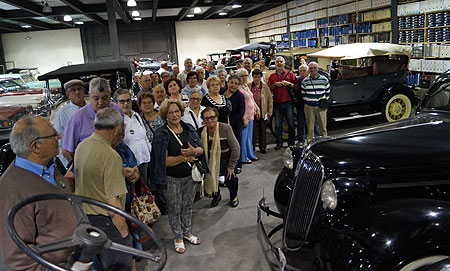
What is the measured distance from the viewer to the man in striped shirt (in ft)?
21.6

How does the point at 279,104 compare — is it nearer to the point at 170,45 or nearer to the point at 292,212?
the point at 292,212

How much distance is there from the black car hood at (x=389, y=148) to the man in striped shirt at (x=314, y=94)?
125 inches

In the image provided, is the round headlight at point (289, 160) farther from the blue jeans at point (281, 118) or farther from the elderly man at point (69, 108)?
the blue jeans at point (281, 118)

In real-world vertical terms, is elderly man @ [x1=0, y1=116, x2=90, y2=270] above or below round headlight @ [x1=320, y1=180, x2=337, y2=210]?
above

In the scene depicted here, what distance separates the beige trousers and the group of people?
18mm

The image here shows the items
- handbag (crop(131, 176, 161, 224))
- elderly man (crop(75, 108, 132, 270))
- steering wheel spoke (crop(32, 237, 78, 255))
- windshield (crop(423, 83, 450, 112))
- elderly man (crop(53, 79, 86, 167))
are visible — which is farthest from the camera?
elderly man (crop(53, 79, 86, 167))

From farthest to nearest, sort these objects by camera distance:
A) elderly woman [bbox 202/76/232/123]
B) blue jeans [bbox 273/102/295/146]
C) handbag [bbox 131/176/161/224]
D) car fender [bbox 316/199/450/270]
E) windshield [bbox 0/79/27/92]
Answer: windshield [bbox 0/79/27/92] < blue jeans [bbox 273/102/295/146] < elderly woman [bbox 202/76/232/123] < handbag [bbox 131/176/161/224] < car fender [bbox 316/199/450/270]

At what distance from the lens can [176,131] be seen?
378cm

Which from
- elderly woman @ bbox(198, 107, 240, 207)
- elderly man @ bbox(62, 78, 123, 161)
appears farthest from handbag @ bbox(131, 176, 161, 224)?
elderly woman @ bbox(198, 107, 240, 207)

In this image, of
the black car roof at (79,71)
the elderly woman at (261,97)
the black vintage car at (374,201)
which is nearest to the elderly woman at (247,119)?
the elderly woman at (261,97)

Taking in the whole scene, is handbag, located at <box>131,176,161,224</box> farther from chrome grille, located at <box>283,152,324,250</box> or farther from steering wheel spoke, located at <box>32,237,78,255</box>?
steering wheel spoke, located at <box>32,237,78,255</box>

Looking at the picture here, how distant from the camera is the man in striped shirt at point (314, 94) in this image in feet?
21.6

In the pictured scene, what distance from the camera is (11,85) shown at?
13.1 meters

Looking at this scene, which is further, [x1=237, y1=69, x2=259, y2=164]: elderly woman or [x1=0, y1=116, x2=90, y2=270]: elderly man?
[x1=237, y1=69, x2=259, y2=164]: elderly woman
